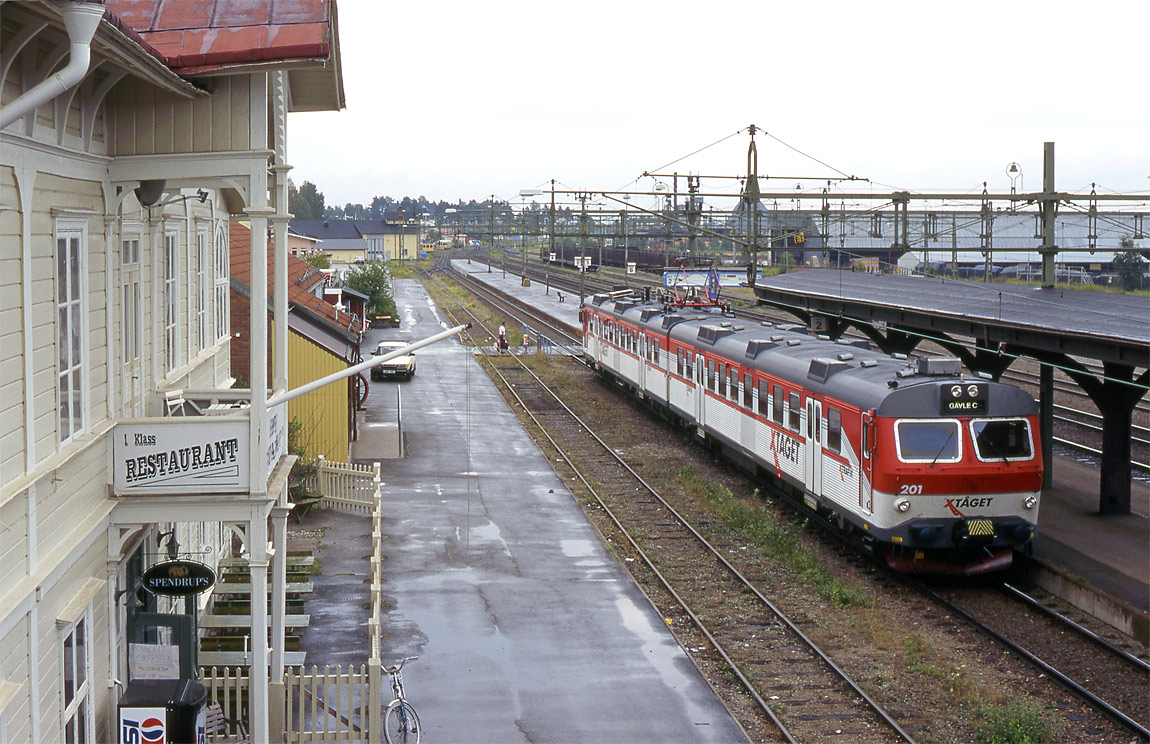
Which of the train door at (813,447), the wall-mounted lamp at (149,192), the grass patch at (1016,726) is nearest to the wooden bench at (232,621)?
the wall-mounted lamp at (149,192)

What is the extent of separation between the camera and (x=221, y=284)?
52.9 ft

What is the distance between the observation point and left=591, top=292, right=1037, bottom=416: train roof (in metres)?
14.9

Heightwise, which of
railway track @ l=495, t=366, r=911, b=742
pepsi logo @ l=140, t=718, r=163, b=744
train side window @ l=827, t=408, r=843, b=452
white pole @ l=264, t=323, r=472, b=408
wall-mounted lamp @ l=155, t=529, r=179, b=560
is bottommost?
railway track @ l=495, t=366, r=911, b=742

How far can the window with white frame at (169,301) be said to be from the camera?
11.4m

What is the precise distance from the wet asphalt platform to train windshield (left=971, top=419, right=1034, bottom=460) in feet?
15.2

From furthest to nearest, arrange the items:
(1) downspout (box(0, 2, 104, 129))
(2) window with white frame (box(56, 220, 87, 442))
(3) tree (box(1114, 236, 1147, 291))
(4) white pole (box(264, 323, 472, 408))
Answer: (3) tree (box(1114, 236, 1147, 291)) < (4) white pole (box(264, 323, 472, 408)) < (2) window with white frame (box(56, 220, 87, 442)) < (1) downspout (box(0, 2, 104, 129))

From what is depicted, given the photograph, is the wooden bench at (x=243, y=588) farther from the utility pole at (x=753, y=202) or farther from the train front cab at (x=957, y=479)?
the utility pole at (x=753, y=202)

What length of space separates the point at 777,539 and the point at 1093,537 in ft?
14.8

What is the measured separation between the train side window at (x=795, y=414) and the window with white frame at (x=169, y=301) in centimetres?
954

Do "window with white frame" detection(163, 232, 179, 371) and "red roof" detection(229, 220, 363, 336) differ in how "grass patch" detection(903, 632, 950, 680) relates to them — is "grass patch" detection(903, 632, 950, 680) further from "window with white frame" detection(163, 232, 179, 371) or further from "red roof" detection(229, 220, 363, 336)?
"red roof" detection(229, 220, 363, 336)

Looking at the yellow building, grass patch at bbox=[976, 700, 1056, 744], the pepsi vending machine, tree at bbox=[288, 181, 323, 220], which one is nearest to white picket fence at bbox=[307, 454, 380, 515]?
the yellow building

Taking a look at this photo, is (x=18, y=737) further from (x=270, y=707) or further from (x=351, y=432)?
(x=351, y=432)

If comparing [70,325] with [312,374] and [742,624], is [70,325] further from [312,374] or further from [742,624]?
[312,374]

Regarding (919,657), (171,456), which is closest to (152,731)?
(171,456)
